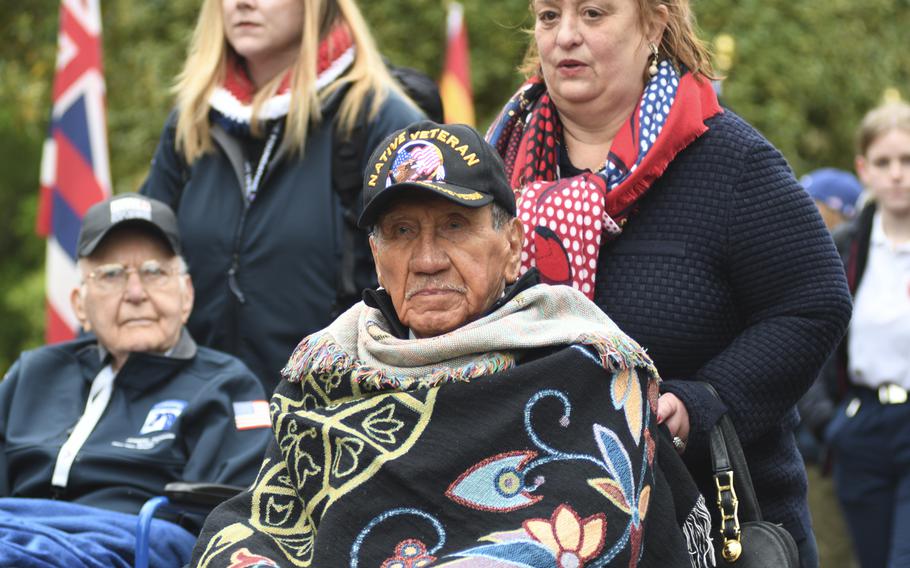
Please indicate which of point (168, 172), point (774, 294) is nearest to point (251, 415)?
point (168, 172)

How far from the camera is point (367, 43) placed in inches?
194

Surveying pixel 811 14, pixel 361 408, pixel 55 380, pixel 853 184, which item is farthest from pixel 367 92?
pixel 811 14

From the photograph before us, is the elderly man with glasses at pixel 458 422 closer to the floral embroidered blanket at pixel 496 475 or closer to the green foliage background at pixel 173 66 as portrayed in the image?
the floral embroidered blanket at pixel 496 475

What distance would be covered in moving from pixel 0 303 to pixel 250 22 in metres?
9.94

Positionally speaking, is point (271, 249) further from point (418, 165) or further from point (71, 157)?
point (71, 157)

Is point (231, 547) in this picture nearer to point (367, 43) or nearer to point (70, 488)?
point (70, 488)

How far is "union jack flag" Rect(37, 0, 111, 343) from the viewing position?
667 cm

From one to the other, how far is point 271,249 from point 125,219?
0.48 m

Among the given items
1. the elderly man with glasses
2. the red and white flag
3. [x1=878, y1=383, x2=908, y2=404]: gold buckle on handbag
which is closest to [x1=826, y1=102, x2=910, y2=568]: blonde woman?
[x1=878, y1=383, x2=908, y2=404]: gold buckle on handbag

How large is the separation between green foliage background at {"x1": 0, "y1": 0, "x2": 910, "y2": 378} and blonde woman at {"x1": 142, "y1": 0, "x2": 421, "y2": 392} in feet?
30.0

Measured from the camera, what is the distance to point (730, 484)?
3.27 meters

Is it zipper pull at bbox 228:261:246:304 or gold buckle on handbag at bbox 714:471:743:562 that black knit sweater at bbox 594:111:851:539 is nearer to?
gold buckle on handbag at bbox 714:471:743:562

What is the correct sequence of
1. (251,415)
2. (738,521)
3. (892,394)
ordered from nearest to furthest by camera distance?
(738,521), (251,415), (892,394)

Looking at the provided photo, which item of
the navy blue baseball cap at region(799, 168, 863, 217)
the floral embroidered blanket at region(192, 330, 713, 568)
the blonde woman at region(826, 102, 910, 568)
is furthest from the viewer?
the navy blue baseball cap at region(799, 168, 863, 217)
